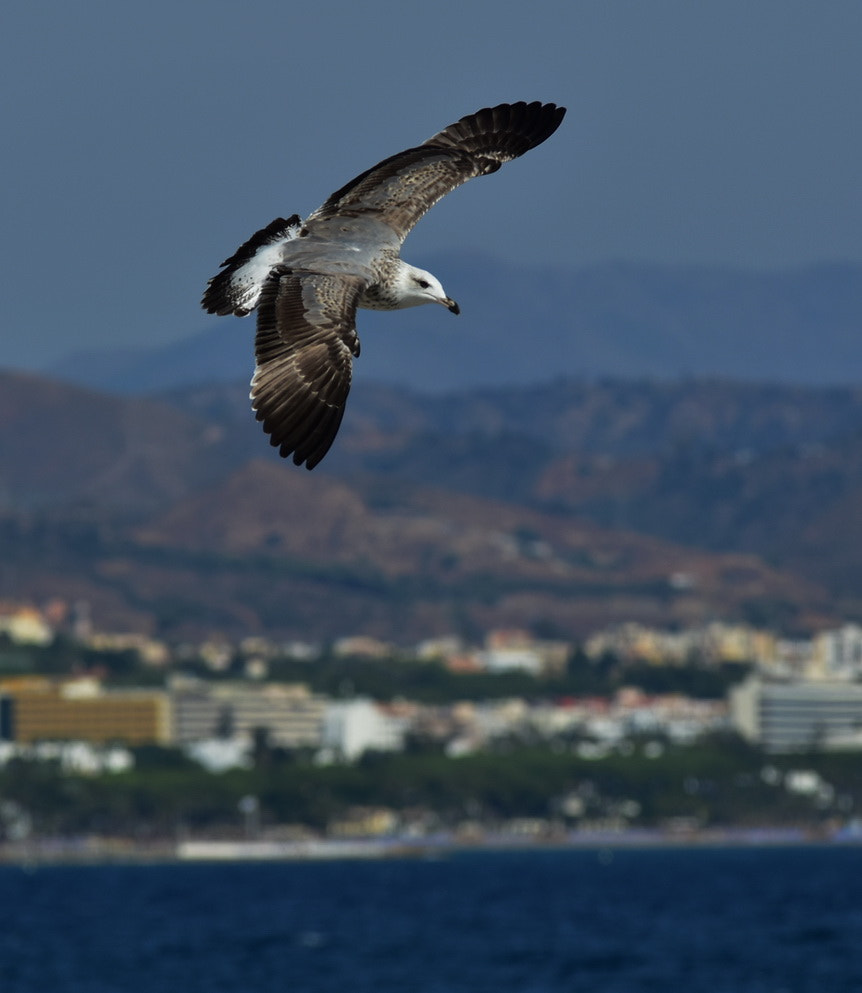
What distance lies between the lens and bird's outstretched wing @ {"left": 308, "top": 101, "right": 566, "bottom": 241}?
20.6m

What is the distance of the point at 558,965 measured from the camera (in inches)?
5566

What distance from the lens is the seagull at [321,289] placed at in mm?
18078

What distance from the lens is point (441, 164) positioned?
22172 mm

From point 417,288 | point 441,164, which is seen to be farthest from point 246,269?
point 441,164

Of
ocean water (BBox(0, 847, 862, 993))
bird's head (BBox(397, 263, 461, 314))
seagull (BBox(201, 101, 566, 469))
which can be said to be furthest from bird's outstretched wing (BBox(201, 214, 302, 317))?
ocean water (BBox(0, 847, 862, 993))

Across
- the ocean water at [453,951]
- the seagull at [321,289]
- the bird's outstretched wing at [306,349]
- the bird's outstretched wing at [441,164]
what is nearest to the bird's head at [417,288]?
the seagull at [321,289]

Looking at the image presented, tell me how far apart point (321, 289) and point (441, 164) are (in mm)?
3681

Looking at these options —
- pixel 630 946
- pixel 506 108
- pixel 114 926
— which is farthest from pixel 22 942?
pixel 506 108

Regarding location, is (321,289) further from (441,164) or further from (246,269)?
(441,164)

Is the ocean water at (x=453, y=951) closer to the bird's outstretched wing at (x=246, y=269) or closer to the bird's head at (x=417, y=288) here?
the bird's outstretched wing at (x=246, y=269)

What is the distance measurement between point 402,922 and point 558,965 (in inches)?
1914

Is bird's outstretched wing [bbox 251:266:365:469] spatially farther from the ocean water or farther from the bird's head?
the ocean water

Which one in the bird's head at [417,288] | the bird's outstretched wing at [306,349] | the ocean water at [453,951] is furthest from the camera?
the ocean water at [453,951]

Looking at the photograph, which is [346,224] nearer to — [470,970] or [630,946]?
[470,970]
